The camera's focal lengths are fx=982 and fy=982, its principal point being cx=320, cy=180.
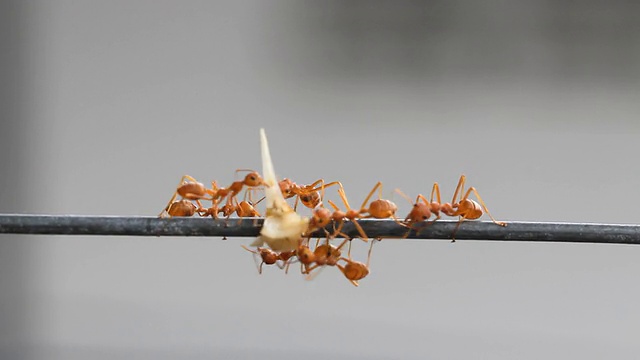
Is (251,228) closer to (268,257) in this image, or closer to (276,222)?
(276,222)

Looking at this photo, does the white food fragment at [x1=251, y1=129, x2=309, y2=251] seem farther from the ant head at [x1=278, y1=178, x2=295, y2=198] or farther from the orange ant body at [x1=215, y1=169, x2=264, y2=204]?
the ant head at [x1=278, y1=178, x2=295, y2=198]

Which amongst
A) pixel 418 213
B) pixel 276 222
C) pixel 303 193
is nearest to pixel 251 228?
pixel 276 222

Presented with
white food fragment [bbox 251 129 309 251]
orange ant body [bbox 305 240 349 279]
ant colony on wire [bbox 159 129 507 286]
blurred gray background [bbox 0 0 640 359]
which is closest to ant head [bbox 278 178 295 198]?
ant colony on wire [bbox 159 129 507 286]

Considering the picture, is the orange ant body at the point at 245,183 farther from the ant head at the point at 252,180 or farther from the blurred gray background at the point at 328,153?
the blurred gray background at the point at 328,153

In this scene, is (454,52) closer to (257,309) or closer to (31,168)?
(257,309)

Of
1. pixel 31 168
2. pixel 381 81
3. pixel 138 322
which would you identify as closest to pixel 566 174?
pixel 381 81

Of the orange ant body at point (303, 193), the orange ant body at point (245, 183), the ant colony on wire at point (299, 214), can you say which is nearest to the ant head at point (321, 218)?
the ant colony on wire at point (299, 214)
